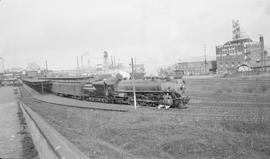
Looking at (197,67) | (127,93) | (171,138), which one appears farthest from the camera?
(197,67)

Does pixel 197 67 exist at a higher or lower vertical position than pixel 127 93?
higher

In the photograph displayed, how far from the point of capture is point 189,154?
9.20 meters

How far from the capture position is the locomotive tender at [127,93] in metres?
21.1

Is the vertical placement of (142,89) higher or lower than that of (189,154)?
higher

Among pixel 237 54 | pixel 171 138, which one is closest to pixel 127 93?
pixel 171 138

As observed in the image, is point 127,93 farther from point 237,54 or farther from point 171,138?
point 237,54

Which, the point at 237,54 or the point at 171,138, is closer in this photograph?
the point at 171,138

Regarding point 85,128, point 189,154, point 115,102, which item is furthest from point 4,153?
point 115,102

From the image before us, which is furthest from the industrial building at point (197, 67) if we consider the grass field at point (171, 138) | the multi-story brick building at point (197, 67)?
the grass field at point (171, 138)

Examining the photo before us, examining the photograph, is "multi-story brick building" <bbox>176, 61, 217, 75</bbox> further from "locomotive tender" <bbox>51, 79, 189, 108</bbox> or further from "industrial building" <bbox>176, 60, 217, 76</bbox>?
"locomotive tender" <bbox>51, 79, 189, 108</bbox>

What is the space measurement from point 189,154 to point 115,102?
1742cm

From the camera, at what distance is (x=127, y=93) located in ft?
79.4

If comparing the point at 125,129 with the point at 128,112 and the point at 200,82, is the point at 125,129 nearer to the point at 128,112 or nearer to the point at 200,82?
the point at 128,112

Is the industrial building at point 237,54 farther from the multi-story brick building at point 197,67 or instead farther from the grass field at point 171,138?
the grass field at point 171,138
